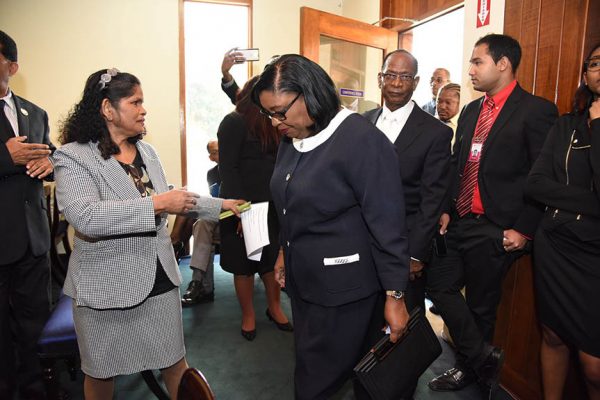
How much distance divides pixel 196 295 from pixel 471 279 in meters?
2.25

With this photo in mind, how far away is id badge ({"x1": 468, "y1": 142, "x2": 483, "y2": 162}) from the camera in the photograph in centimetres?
211

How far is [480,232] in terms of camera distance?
207 centimetres

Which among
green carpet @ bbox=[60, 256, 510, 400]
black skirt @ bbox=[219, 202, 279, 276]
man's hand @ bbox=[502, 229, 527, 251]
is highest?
man's hand @ bbox=[502, 229, 527, 251]

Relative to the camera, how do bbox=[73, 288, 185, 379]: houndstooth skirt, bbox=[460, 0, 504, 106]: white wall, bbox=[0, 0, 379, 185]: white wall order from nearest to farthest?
1. bbox=[73, 288, 185, 379]: houndstooth skirt
2. bbox=[460, 0, 504, 106]: white wall
3. bbox=[0, 0, 379, 185]: white wall

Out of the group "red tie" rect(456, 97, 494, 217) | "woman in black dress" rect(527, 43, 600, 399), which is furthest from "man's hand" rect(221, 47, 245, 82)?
"woman in black dress" rect(527, 43, 600, 399)

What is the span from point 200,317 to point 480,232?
216 centimetres

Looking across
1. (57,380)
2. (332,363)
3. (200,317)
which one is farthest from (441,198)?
(200,317)

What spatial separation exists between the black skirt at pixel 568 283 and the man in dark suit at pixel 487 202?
0.15 meters

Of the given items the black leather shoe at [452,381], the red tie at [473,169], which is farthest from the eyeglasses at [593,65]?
the black leather shoe at [452,381]

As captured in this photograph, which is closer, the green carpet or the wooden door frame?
the green carpet

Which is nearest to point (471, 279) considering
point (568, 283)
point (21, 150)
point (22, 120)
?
point (568, 283)

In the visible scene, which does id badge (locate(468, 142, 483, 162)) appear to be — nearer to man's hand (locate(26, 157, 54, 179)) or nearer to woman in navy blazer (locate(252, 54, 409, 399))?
woman in navy blazer (locate(252, 54, 409, 399))

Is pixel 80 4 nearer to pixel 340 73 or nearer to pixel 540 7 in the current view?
pixel 340 73

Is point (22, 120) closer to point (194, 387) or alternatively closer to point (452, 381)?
point (194, 387)
